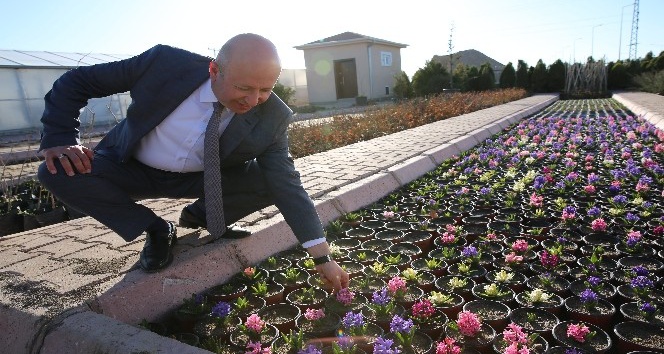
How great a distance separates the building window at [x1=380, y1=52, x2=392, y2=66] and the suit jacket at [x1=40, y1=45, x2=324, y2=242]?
28595mm

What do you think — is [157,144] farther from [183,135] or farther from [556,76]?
[556,76]

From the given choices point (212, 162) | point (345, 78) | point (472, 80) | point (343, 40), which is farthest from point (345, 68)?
point (212, 162)

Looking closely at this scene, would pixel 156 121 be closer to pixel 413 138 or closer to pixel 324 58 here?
pixel 413 138

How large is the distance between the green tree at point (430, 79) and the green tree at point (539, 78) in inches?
230

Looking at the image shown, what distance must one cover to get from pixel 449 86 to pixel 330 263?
2671cm

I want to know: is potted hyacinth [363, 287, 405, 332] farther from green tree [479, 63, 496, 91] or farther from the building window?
the building window

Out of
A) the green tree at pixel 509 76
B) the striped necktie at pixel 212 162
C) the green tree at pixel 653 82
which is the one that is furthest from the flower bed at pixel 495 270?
the green tree at pixel 509 76

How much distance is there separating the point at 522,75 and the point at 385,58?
29.6 ft

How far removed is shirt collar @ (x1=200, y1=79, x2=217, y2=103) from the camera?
2.34 meters

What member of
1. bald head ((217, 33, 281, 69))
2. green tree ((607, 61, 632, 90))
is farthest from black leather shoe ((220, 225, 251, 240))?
green tree ((607, 61, 632, 90))

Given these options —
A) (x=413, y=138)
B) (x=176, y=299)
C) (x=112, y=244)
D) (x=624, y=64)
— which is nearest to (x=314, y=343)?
(x=176, y=299)

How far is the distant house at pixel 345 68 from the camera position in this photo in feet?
92.5

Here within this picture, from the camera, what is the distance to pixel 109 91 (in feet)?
8.09

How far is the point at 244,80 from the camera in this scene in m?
2.00
